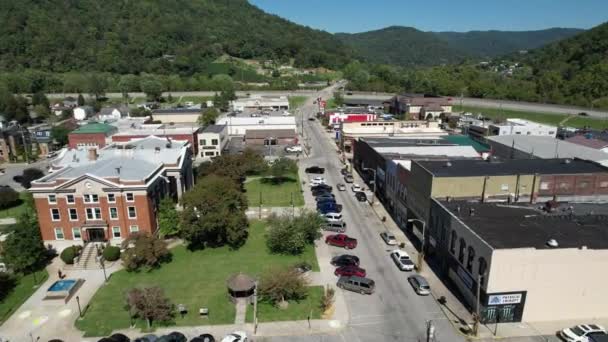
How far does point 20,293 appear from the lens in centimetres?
3631

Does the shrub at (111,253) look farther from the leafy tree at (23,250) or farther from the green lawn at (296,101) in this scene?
the green lawn at (296,101)

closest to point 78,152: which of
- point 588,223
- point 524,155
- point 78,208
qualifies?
point 78,208

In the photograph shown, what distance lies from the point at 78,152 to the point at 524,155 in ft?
226

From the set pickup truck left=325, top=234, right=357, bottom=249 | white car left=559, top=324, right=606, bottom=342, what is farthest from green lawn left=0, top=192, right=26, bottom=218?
white car left=559, top=324, right=606, bottom=342

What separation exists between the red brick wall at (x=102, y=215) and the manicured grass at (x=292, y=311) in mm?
18872

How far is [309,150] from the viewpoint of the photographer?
300 ft

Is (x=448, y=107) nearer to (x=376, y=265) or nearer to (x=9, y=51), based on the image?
(x=376, y=265)

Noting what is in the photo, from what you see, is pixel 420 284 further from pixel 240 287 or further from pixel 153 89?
pixel 153 89

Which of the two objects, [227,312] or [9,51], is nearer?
[227,312]

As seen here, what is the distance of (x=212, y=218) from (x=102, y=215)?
13.1m

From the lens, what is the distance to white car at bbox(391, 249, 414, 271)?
126ft

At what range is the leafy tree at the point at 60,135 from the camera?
3620 inches

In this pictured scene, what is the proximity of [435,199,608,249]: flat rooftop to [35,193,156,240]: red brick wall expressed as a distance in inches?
1287

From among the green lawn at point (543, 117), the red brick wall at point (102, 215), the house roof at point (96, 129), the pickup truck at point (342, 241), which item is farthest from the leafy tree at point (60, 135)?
the green lawn at point (543, 117)
